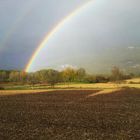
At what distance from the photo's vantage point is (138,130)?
21.0 meters

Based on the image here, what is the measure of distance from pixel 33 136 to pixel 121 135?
240 inches

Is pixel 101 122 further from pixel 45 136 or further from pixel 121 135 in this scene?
pixel 45 136

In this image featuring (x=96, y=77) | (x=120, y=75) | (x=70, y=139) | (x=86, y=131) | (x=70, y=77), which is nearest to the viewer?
(x=70, y=139)

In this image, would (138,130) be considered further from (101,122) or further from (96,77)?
(96,77)

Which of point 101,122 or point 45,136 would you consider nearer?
point 45,136

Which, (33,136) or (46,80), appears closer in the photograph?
(33,136)

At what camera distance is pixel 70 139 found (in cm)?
1819

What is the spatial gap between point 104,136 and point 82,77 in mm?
176587

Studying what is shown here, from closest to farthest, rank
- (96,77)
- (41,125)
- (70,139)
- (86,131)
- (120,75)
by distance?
1. (70,139)
2. (86,131)
3. (41,125)
4. (120,75)
5. (96,77)

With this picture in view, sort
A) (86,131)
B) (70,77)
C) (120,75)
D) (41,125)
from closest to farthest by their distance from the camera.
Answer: (86,131) → (41,125) → (120,75) → (70,77)

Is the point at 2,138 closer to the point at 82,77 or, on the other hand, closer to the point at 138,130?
the point at 138,130

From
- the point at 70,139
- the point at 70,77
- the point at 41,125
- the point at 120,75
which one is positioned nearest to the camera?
the point at 70,139

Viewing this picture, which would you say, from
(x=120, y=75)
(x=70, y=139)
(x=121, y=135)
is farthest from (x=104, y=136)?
(x=120, y=75)

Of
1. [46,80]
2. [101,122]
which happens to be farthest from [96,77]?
[101,122]
